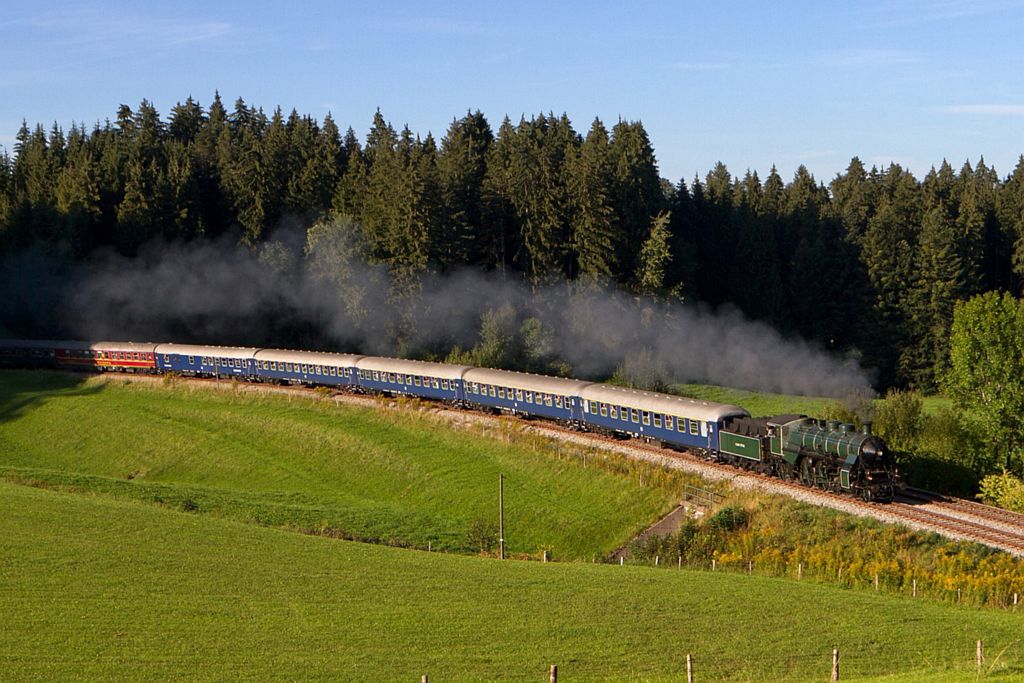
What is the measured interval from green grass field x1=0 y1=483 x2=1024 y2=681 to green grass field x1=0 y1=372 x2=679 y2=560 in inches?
329

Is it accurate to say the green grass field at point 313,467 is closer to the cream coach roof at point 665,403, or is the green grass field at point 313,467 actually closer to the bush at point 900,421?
the cream coach roof at point 665,403

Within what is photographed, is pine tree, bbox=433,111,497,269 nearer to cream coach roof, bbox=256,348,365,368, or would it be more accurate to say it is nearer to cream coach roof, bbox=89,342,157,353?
cream coach roof, bbox=256,348,365,368

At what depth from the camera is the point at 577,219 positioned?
9375 cm

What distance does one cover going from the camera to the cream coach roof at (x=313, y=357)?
75887 millimetres

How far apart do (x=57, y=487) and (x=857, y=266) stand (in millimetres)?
78947

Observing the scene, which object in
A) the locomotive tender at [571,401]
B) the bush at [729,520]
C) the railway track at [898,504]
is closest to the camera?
the railway track at [898,504]

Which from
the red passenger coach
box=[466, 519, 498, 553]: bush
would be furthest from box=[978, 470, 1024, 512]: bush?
the red passenger coach

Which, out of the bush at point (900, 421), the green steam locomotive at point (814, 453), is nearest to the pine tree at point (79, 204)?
the green steam locomotive at point (814, 453)

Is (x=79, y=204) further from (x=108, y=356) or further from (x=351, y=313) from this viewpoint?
(x=351, y=313)

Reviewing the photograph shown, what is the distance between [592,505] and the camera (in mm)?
48156

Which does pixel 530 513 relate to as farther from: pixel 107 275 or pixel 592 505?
pixel 107 275

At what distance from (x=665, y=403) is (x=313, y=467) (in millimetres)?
22140

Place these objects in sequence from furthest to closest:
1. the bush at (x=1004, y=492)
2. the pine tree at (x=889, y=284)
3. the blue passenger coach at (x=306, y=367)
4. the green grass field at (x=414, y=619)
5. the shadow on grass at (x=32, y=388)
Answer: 1. the pine tree at (x=889, y=284)
2. the shadow on grass at (x=32, y=388)
3. the blue passenger coach at (x=306, y=367)
4. the bush at (x=1004, y=492)
5. the green grass field at (x=414, y=619)

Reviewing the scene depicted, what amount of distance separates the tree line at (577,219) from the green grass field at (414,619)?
56014 mm
